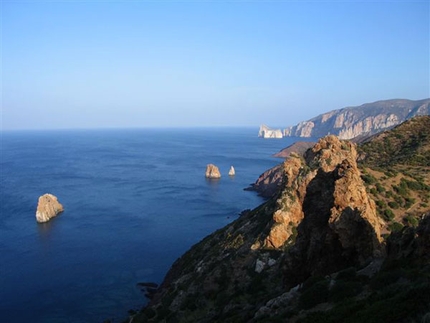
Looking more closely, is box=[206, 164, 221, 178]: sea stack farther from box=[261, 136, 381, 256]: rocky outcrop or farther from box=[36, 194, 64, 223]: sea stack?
box=[261, 136, 381, 256]: rocky outcrop

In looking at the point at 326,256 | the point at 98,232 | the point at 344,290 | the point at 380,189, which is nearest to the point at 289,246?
the point at 380,189

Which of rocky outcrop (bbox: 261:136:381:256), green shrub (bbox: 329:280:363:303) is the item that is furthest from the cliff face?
green shrub (bbox: 329:280:363:303)

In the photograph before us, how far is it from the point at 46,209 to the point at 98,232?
1722 cm

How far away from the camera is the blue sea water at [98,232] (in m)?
51.2

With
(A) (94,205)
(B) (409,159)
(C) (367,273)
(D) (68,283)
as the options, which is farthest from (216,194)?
(C) (367,273)

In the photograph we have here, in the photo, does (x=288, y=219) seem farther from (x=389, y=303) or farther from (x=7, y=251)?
(x=7, y=251)

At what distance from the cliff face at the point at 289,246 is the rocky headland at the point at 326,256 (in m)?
0.06

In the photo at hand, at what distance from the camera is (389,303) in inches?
422

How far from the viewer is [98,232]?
257 ft

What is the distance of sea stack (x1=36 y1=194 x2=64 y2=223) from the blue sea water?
62.8 inches

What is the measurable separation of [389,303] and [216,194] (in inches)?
4159

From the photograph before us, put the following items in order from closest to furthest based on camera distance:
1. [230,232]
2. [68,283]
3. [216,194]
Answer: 1. [230,232]
2. [68,283]
3. [216,194]

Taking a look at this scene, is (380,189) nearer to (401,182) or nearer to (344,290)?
(401,182)

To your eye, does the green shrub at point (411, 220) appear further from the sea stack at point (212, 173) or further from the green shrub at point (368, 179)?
the sea stack at point (212, 173)
